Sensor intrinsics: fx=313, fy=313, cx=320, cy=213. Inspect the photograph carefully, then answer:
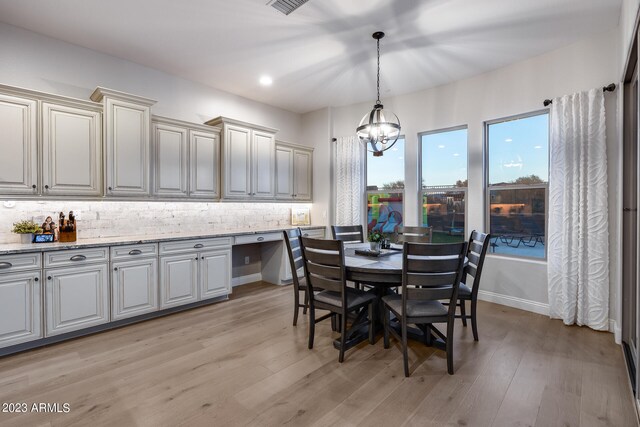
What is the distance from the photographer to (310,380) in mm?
2289

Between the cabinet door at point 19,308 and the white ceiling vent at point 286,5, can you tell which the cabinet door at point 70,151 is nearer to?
the cabinet door at point 19,308

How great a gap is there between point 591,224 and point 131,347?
4658 millimetres

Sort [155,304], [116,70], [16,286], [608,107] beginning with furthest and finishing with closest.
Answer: [116,70], [155,304], [608,107], [16,286]

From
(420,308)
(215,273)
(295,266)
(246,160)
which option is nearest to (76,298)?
(215,273)

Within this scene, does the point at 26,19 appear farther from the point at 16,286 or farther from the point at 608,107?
the point at 608,107

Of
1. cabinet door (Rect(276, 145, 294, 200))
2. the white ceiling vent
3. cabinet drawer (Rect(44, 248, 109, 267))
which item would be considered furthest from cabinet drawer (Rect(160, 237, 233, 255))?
the white ceiling vent

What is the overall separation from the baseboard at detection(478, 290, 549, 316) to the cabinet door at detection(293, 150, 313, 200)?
127 inches

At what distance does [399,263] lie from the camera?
8.83ft

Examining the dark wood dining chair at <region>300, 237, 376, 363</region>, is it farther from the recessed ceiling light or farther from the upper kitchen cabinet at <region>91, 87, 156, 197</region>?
the recessed ceiling light

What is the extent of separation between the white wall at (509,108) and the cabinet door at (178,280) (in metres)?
3.17

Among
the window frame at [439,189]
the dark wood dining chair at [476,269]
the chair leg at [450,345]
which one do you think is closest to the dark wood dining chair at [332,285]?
the chair leg at [450,345]

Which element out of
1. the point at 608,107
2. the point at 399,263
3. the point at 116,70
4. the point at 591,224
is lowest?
the point at 399,263

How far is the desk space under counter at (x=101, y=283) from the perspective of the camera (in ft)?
8.79

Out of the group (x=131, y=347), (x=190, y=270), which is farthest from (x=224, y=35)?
(x=131, y=347)
